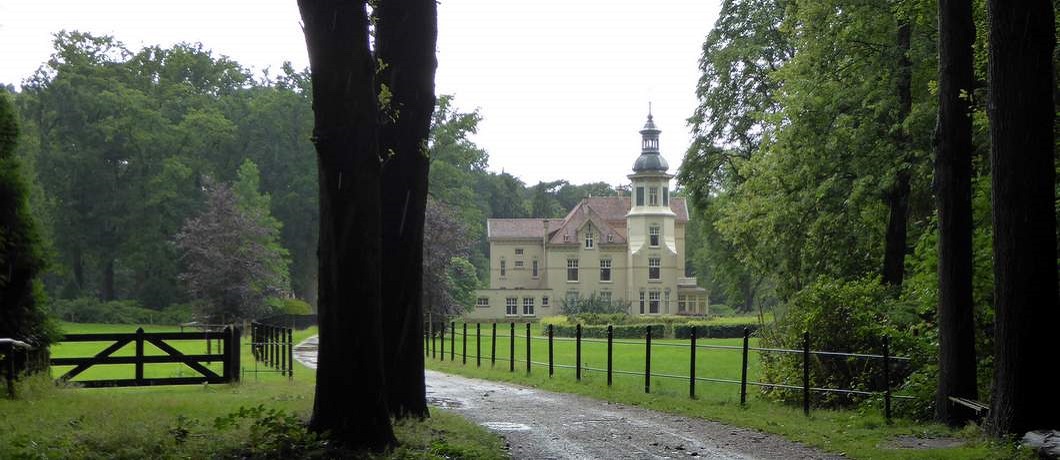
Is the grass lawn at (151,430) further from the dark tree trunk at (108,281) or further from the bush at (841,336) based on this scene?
the dark tree trunk at (108,281)

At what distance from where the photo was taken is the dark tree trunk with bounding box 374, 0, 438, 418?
36.9ft

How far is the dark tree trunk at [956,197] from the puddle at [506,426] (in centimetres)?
519

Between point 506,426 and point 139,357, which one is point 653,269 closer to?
point 139,357

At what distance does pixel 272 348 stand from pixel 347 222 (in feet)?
56.0

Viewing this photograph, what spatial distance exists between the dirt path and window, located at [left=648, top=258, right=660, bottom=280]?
2398 inches

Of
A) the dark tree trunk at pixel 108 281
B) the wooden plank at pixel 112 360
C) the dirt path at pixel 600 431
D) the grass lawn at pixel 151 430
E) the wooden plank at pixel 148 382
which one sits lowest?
the dirt path at pixel 600 431

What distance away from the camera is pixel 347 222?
909 centimetres

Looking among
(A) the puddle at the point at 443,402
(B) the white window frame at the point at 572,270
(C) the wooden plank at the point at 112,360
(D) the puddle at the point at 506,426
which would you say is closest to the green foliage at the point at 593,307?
(B) the white window frame at the point at 572,270

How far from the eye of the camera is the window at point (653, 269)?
257ft

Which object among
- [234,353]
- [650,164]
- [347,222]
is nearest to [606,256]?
[650,164]

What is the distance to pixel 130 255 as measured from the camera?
68.6m

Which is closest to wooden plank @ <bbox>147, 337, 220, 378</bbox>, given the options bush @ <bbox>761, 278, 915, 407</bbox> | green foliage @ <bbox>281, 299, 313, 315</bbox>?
bush @ <bbox>761, 278, 915, 407</bbox>

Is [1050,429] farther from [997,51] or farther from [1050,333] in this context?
[997,51]

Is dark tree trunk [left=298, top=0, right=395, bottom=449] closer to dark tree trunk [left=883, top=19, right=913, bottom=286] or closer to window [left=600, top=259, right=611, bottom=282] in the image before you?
dark tree trunk [left=883, top=19, right=913, bottom=286]
